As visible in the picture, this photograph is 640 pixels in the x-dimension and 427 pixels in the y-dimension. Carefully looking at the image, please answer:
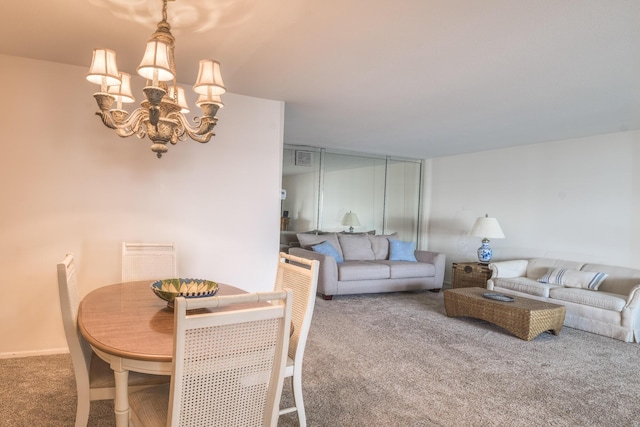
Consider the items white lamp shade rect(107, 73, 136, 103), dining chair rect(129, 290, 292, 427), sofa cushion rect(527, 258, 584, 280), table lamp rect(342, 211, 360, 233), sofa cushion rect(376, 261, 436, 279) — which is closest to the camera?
dining chair rect(129, 290, 292, 427)

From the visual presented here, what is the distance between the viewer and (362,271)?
17.5 feet

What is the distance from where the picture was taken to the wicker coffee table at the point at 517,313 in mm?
3664

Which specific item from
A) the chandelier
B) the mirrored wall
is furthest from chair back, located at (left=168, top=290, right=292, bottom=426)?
the mirrored wall

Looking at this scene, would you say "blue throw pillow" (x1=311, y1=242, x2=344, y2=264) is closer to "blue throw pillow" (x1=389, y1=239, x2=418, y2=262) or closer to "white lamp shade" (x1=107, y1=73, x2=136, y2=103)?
"blue throw pillow" (x1=389, y1=239, x2=418, y2=262)

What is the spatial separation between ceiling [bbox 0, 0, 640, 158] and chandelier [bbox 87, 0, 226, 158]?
343mm

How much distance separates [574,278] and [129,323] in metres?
4.75

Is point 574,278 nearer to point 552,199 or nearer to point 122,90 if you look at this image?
point 552,199

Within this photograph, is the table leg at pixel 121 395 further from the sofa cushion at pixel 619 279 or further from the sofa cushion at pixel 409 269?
the sofa cushion at pixel 619 279

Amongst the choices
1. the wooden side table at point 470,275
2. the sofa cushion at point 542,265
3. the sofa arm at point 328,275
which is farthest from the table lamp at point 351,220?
the sofa cushion at point 542,265

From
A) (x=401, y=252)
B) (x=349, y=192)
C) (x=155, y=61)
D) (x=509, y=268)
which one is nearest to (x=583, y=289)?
(x=509, y=268)

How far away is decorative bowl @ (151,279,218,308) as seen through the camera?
6.04 feet

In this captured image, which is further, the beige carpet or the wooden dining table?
the beige carpet

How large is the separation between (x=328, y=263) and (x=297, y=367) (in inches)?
122

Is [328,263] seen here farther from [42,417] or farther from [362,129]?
[42,417]
